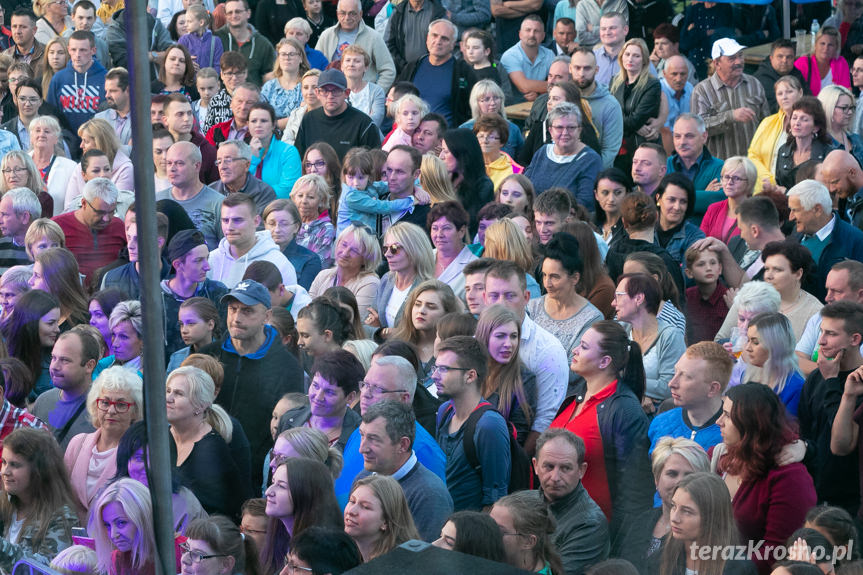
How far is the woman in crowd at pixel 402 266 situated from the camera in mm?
7219

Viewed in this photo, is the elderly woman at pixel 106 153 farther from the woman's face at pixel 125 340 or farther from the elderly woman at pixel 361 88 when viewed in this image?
the woman's face at pixel 125 340

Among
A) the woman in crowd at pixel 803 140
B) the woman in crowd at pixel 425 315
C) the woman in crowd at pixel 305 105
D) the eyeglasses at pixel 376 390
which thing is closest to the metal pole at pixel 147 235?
the eyeglasses at pixel 376 390

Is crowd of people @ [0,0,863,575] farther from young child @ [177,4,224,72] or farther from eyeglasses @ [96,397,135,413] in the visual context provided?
young child @ [177,4,224,72]

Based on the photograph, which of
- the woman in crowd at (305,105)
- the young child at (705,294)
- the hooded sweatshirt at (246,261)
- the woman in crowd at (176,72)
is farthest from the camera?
the woman in crowd at (176,72)

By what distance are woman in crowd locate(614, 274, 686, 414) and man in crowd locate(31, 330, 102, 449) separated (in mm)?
2561

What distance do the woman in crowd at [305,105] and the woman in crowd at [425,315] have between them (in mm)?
4002

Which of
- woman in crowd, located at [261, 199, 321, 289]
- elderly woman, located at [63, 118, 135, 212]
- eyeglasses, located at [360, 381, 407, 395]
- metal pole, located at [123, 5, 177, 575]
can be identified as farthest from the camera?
elderly woman, located at [63, 118, 135, 212]

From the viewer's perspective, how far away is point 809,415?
19.0 ft

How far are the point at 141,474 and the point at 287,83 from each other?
6461 millimetres

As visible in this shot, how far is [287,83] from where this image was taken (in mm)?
11344

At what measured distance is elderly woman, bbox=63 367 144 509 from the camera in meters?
5.66

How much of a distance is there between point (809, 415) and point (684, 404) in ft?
1.85

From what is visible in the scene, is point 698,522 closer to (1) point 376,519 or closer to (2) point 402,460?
(1) point 376,519

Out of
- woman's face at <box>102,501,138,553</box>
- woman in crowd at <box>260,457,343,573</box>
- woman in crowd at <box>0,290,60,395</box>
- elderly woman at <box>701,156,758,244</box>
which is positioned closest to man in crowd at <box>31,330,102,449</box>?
Answer: woman in crowd at <box>0,290,60,395</box>
